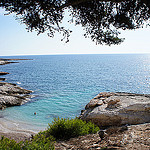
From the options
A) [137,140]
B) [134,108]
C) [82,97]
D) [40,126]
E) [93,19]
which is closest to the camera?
[137,140]

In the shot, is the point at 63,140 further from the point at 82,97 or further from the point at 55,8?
the point at 82,97

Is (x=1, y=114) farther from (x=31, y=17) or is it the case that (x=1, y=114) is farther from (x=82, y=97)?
(x=31, y=17)

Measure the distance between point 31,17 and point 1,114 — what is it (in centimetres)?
1733

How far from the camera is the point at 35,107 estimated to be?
2508 cm

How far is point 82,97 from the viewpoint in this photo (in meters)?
30.6

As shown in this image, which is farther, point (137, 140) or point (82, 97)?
point (82, 97)

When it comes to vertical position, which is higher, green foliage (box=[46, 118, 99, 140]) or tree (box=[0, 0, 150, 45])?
tree (box=[0, 0, 150, 45])

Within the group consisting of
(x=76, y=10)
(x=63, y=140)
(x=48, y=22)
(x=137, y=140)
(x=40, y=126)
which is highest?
(x=76, y=10)

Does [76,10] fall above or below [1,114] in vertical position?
above

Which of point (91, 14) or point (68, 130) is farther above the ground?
point (91, 14)

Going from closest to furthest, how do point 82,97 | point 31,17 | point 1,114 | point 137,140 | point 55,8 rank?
point 137,140 < point 55,8 < point 31,17 < point 1,114 < point 82,97

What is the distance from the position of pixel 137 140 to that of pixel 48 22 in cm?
751

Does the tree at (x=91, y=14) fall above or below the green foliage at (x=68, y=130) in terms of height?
above

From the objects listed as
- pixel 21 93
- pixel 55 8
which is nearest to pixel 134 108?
pixel 55 8
